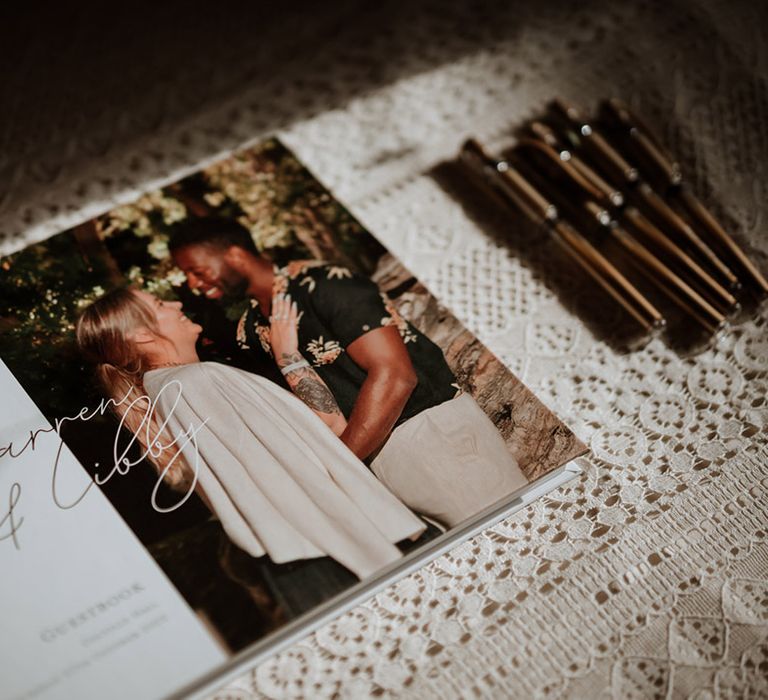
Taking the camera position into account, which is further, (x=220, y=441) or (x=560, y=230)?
(x=560, y=230)

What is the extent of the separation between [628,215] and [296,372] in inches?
10.6

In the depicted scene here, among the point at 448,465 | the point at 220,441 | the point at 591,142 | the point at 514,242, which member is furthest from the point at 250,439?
the point at 591,142

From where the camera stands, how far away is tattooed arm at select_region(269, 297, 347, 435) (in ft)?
1.37

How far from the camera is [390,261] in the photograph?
1.61 ft

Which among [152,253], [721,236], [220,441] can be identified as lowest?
[721,236]

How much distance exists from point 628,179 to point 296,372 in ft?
0.97

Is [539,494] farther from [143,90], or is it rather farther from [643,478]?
[143,90]

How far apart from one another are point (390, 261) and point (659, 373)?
20 centimetres

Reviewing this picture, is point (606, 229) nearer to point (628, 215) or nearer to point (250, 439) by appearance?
point (628, 215)

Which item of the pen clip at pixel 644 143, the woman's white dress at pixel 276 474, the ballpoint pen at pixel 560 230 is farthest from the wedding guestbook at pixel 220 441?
the pen clip at pixel 644 143

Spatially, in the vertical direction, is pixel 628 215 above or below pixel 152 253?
below

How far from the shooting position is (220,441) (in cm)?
41

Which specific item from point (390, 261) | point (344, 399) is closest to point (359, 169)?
point (390, 261)

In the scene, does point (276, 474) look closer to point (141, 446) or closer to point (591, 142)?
point (141, 446)
